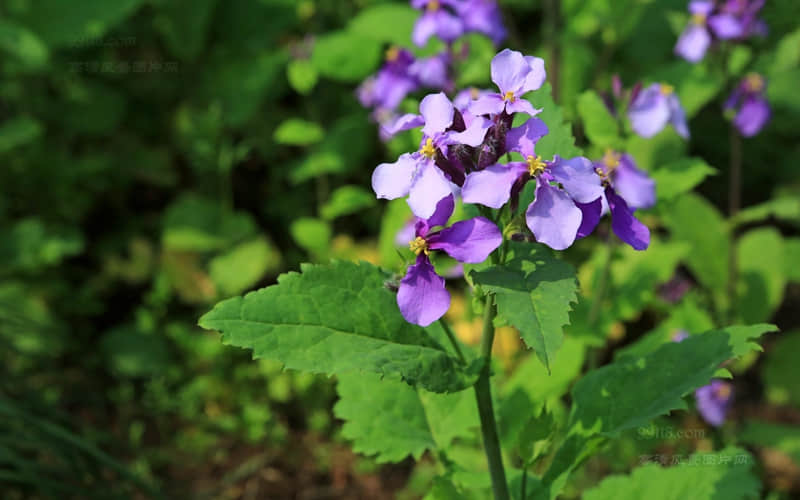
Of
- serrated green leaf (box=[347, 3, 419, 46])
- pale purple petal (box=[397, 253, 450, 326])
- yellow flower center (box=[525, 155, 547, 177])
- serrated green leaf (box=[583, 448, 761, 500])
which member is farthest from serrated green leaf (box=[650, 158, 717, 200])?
serrated green leaf (box=[347, 3, 419, 46])

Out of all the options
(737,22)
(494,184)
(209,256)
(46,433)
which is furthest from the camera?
(209,256)

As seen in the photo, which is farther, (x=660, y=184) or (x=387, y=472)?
(x=387, y=472)

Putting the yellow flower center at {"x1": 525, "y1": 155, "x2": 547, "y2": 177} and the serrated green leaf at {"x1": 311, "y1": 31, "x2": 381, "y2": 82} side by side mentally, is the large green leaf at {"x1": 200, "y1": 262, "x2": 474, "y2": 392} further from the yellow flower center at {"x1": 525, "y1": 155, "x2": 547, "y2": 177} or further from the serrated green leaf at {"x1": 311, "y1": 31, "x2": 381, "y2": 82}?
the serrated green leaf at {"x1": 311, "y1": 31, "x2": 381, "y2": 82}

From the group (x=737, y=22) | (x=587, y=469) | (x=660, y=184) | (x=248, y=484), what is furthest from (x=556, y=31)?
(x=248, y=484)

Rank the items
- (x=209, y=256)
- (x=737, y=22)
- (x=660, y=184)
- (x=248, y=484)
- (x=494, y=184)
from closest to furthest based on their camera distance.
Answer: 1. (x=494, y=184)
2. (x=660, y=184)
3. (x=737, y=22)
4. (x=248, y=484)
5. (x=209, y=256)

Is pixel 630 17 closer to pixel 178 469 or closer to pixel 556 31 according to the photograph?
pixel 556 31

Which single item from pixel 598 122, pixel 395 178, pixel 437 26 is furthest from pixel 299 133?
pixel 395 178

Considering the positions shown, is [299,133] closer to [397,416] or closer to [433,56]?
[433,56]
